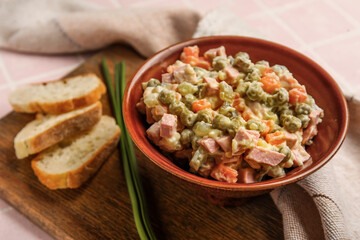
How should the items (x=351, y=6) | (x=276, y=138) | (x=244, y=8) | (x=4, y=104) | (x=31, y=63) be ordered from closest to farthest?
1. (x=276, y=138)
2. (x=4, y=104)
3. (x=31, y=63)
4. (x=351, y=6)
5. (x=244, y=8)

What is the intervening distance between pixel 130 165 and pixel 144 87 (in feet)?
1.64

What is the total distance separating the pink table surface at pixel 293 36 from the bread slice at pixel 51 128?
57 cm

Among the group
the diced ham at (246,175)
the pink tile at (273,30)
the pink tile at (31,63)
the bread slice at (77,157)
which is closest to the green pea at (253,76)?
the diced ham at (246,175)

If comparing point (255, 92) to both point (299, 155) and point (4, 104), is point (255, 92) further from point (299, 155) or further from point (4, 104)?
point (4, 104)

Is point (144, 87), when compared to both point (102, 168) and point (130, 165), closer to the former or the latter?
point (130, 165)

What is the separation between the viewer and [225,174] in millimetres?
1721

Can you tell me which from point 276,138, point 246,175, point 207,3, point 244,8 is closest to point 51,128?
point 246,175

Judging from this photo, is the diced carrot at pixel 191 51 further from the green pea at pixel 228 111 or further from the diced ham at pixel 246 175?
the diced ham at pixel 246 175

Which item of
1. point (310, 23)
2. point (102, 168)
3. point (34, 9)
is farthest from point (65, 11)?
→ point (310, 23)

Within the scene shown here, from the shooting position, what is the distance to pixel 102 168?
7.97 feet

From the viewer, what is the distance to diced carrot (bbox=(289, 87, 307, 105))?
1905mm

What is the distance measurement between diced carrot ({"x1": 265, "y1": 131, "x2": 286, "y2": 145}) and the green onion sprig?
31.3 inches

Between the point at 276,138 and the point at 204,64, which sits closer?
the point at 276,138

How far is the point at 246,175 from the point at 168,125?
0.43 meters
